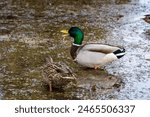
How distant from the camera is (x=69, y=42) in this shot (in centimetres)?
958

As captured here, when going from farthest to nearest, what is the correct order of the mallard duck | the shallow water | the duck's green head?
the duck's green head, the mallard duck, the shallow water

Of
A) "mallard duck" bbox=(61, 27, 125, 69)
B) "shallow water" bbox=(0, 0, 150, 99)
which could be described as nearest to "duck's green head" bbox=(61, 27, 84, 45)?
"mallard duck" bbox=(61, 27, 125, 69)

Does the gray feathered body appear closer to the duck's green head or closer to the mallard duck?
the mallard duck

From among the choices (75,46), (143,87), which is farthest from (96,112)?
(75,46)

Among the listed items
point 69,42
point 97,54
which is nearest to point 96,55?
point 97,54

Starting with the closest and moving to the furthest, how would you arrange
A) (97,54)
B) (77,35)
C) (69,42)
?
(97,54) < (77,35) < (69,42)

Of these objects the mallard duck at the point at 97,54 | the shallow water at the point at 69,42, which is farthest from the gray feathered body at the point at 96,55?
the shallow water at the point at 69,42

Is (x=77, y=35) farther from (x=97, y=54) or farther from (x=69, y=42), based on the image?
(x=69, y=42)

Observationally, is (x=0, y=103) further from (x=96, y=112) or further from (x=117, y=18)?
(x=117, y=18)

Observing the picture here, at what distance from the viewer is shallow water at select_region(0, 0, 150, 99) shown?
7.25 metres

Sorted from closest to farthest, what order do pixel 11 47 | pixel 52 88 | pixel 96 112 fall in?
pixel 96 112, pixel 52 88, pixel 11 47

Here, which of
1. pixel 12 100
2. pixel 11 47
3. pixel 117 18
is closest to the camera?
pixel 12 100

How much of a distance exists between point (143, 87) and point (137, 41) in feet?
8.14

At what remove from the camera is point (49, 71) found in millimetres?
6988
